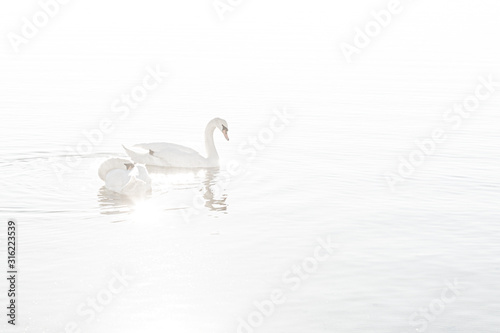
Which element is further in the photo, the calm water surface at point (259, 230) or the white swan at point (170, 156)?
the white swan at point (170, 156)

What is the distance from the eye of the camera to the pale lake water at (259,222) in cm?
1240

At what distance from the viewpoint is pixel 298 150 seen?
2545 cm

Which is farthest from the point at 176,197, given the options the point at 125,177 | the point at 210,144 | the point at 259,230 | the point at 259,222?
the point at 210,144

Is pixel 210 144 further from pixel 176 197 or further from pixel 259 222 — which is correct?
pixel 259 222

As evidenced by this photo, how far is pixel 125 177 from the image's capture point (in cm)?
1952

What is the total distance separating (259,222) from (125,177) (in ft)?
12.5

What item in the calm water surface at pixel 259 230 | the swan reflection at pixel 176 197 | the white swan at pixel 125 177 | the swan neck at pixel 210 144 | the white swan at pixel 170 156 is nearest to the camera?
the calm water surface at pixel 259 230

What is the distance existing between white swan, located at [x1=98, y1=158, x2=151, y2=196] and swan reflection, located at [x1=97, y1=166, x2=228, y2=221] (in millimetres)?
161

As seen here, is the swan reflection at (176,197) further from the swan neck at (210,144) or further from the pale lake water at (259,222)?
the swan neck at (210,144)

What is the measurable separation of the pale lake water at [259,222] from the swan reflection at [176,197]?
0.20 ft

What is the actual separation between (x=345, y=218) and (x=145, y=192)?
15.0ft

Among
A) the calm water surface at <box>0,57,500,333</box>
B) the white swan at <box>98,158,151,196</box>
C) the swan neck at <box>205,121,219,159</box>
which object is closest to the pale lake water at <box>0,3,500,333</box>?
the calm water surface at <box>0,57,500,333</box>

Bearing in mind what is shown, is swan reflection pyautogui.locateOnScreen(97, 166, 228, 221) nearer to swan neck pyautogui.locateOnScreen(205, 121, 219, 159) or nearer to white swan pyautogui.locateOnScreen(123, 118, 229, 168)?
white swan pyautogui.locateOnScreen(123, 118, 229, 168)

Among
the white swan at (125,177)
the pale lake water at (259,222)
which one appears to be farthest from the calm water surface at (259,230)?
the white swan at (125,177)
